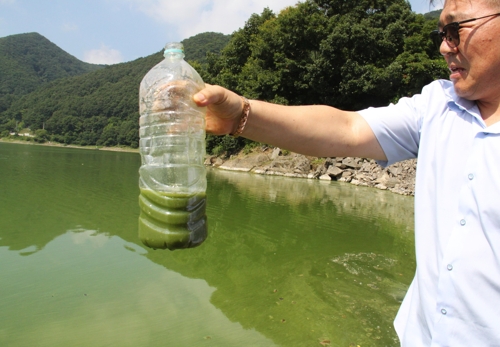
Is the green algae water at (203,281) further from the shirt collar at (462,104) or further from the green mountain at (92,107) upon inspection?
the green mountain at (92,107)

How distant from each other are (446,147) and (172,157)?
125 cm

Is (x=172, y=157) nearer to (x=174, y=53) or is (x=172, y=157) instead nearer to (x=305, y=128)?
(x=174, y=53)

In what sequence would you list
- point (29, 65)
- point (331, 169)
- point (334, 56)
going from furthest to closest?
point (29, 65), point (334, 56), point (331, 169)

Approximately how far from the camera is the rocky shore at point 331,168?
18.9 meters

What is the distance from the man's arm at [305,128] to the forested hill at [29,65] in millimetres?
122348

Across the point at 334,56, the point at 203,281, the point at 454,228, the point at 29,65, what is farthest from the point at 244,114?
the point at 29,65

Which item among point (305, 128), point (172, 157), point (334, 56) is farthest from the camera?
point (334, 56)

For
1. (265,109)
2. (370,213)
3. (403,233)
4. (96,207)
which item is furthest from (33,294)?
(370,213)

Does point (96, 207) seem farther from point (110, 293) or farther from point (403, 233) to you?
point (403, 233)

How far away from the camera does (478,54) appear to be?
4.17 feet

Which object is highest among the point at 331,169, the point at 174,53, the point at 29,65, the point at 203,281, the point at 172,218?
the point at 29,65

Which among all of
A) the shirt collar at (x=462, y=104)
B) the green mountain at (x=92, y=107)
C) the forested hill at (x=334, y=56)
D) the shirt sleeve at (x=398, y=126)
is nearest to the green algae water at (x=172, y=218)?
the shirt sleeve at (x=398, y=126)

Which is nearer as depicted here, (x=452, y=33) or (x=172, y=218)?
(x=452, y=33)

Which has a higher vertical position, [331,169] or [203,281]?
[203,281]
